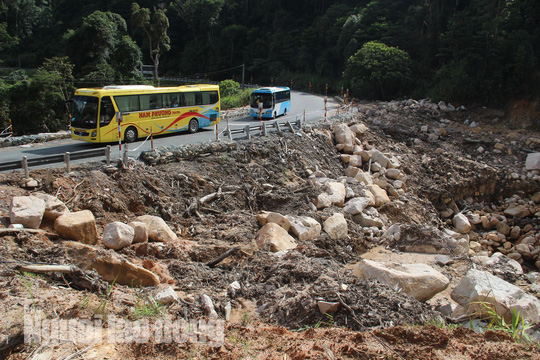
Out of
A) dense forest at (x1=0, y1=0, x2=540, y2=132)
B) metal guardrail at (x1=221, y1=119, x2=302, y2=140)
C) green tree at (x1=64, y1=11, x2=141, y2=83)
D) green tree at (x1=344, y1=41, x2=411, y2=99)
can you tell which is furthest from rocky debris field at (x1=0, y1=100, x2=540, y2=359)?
green tree at (x1=64, y1=11, x2=141, y2=83)

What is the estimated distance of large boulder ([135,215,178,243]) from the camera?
9.48m

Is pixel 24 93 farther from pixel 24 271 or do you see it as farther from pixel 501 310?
pixel 501 310

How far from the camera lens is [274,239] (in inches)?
393

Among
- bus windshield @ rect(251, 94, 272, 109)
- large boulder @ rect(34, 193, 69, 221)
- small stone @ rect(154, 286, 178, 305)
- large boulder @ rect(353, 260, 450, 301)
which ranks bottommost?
large boulder @ rect(353, 260, 450, 301)

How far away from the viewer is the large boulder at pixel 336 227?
11393 millimetres

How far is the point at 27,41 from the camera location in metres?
74.1

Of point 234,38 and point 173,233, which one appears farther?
point 234,38

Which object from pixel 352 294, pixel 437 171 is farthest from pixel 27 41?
pixel 352 294

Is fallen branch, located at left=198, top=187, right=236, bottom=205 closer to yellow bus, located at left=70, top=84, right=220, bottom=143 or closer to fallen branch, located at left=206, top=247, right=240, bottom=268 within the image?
fallen branch, located at left=206, top=247, right=240, bottom=268

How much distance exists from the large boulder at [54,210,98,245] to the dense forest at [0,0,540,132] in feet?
78.9

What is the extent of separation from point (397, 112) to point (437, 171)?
7703 millimetres

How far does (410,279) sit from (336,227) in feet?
13.3

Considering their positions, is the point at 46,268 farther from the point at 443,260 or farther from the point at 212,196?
the point at 443,260

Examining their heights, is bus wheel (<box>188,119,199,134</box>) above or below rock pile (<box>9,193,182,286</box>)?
above
